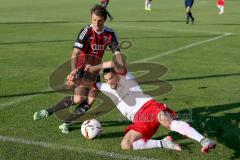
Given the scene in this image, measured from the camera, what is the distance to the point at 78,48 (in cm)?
643

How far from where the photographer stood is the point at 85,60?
661cm

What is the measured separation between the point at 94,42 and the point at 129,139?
5.60 ft

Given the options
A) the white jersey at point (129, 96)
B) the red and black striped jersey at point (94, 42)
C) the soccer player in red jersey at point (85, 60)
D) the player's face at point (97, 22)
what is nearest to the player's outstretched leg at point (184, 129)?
the white jersey at point (129, 96)

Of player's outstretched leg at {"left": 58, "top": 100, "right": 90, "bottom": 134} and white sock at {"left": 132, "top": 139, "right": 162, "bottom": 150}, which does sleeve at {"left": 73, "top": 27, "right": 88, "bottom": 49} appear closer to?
player's outstretched leg at {"left": 58, "top": 100, "right": 90, "bottom": 134}

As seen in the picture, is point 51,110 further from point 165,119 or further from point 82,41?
point 165,119

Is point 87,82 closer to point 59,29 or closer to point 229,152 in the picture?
point 229,152

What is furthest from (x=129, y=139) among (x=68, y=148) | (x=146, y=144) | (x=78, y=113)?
(x=78, y=113)

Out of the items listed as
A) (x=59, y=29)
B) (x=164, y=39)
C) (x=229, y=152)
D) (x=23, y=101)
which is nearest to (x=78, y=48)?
(x=23, y=101)

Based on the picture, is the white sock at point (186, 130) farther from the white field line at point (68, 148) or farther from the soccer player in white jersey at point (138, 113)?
the white field line at point (68, 148)

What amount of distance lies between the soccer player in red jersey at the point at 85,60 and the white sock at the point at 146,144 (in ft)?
3.94

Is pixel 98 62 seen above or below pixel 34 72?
above

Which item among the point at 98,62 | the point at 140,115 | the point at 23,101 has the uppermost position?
the point at 98,62

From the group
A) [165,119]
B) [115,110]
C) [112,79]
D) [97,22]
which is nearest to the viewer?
[165,119]

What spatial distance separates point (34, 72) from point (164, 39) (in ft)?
24.4
